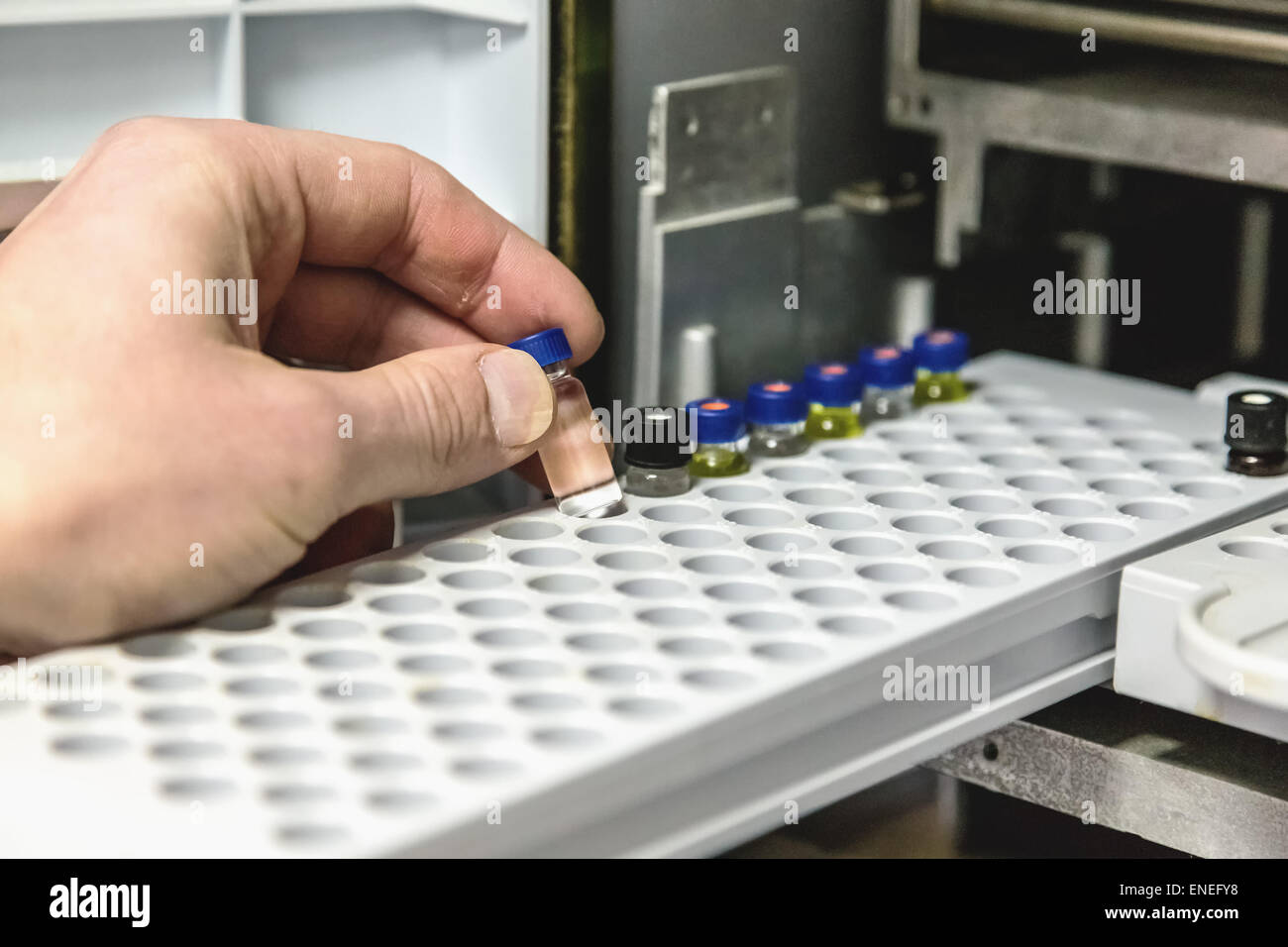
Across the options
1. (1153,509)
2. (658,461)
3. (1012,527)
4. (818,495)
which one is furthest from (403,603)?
(1153,509)

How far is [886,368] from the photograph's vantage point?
1.42m

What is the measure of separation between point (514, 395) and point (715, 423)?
21 cm

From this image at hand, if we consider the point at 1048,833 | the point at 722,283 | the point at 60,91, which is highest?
the point at 60,91

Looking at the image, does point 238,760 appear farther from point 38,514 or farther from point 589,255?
point 589,255

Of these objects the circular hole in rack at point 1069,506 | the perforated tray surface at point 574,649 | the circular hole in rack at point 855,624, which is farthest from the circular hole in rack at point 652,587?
the circular hole in rack at point 1069,506

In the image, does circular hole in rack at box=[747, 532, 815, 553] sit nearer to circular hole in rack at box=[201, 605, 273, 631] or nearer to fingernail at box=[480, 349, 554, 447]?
fingernail at box=[480, 349, 554, 447]

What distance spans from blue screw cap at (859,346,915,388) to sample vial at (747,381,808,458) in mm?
103

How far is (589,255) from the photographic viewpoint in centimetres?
138

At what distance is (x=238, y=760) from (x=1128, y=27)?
1.05 metres

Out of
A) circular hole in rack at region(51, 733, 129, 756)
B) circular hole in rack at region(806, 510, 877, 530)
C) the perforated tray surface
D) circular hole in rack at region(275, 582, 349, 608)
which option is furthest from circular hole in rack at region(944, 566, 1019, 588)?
circular hole in rack at region(51, 733, 129, 756)

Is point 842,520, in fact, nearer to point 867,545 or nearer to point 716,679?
point 867,545

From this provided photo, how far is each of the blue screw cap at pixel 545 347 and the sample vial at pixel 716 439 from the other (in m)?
0.14

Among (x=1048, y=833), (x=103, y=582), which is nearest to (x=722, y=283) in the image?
(x=1048, y=833)

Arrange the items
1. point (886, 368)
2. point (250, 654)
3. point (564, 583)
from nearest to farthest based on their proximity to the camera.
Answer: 1. point (250, 654)
2. point (564, 583)
3. point (886, 368)
